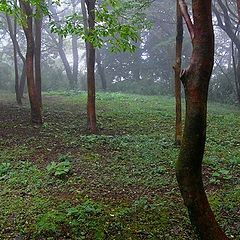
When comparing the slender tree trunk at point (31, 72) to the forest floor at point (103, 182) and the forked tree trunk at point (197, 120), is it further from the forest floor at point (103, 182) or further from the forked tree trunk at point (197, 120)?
the forked tree trunk at point (197, 120)

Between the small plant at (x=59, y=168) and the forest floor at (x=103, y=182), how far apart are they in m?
0.02

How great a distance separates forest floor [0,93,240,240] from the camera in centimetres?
480

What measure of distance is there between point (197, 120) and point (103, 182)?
3189mm

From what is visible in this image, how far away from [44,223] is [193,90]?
2715 millimetres

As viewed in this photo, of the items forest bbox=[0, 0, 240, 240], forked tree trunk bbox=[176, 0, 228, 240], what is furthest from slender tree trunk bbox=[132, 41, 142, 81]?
forked tree trunk bbox=[176, 0, 228, 240]

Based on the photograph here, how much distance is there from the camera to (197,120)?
3.60 m

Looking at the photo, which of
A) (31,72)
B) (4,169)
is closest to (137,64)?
(31,72)

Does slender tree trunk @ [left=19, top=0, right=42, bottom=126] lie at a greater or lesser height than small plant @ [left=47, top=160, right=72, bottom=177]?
greater

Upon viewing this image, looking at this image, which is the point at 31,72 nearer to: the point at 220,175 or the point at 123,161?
the point at 123,161

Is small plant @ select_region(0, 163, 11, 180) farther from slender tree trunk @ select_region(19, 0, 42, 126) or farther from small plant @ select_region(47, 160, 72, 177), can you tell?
slender tree trunk @ select_region(19, 0, 42, 126)

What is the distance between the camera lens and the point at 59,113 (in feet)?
45.0

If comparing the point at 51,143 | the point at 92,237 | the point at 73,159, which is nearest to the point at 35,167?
the point at 73,159

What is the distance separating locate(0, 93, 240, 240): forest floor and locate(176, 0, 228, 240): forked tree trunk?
3.25 feet

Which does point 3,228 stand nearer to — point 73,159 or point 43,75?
point 73,159
